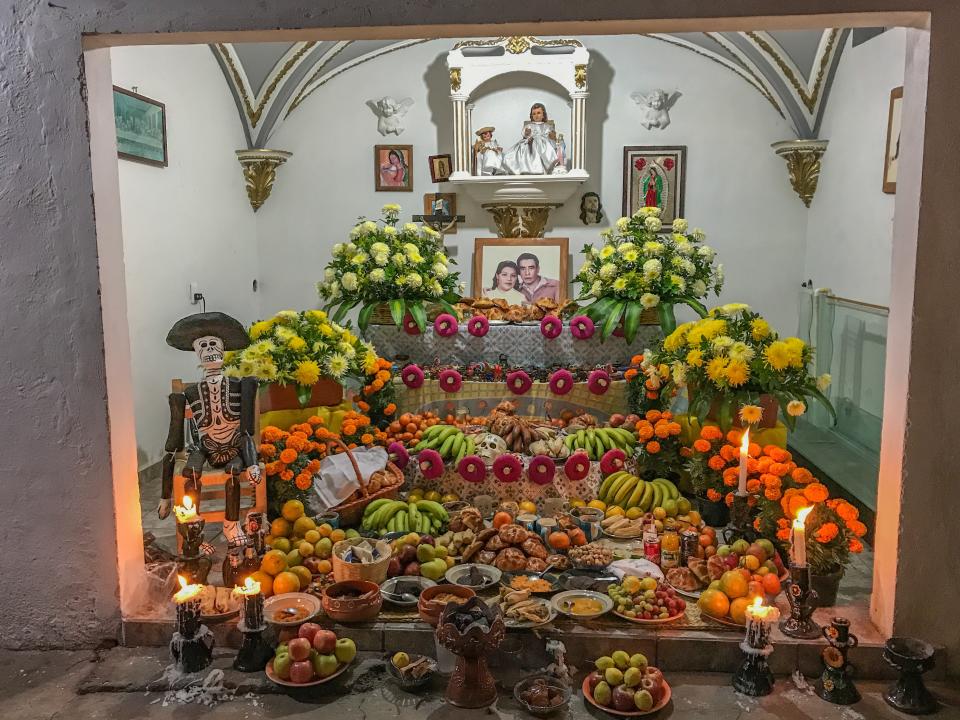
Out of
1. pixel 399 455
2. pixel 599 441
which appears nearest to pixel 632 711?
pixel 599 441

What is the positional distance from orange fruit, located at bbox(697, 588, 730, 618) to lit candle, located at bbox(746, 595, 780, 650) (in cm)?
27

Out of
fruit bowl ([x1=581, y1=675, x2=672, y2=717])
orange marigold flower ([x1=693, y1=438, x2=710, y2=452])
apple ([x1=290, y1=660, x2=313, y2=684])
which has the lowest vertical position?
fruit bowl ([x1=581, y1=675, x2=672, y2=717])

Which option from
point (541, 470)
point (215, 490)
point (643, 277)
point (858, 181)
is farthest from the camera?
point (858, 181)

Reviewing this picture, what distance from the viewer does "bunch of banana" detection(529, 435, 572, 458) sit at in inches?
199

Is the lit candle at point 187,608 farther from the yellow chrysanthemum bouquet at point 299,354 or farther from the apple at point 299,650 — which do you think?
the yellow chrysanthemum bouquet at point 299,354

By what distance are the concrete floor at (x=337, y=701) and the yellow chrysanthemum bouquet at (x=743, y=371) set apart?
1.53 metres

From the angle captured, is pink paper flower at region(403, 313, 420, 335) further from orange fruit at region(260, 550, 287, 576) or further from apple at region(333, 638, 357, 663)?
apple at region(333, 638, 357, 663)

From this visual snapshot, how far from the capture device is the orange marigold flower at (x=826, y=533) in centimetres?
368

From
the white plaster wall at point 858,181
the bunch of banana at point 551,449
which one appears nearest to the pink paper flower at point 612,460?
the bunch of banana at point 551,449

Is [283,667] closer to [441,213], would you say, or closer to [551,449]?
[551,449]

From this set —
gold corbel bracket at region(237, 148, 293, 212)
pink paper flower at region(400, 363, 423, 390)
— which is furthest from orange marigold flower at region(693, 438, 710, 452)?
gold corbel bracket at region(237, 148, 293, 212)

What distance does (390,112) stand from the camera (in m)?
8.29

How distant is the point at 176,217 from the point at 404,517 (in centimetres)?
359

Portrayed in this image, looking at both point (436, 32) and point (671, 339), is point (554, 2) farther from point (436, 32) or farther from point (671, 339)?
point (671, 339)
